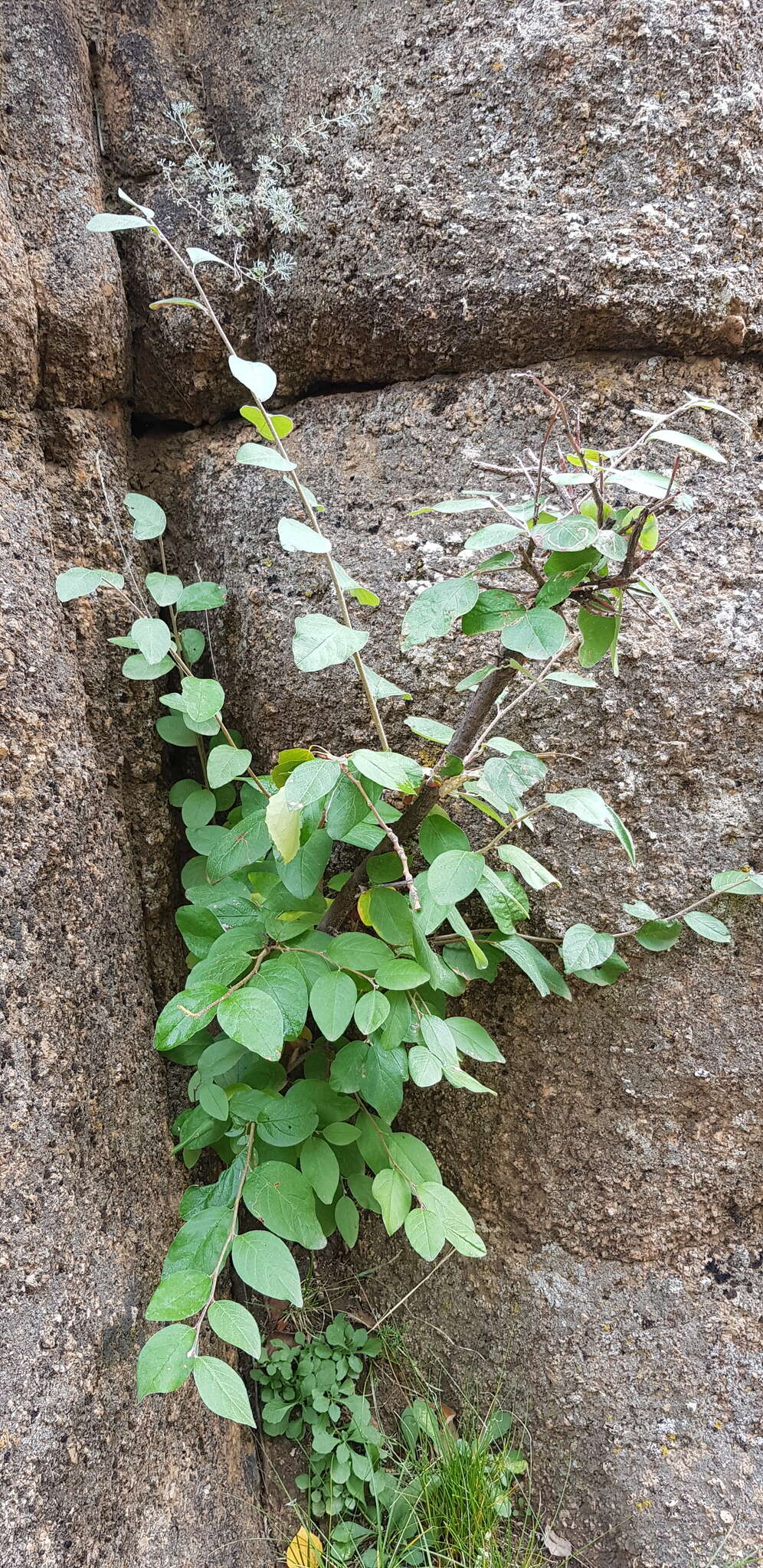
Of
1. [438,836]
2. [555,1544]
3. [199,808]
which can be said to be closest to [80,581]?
[199,808]

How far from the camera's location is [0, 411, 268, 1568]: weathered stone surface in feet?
3.60

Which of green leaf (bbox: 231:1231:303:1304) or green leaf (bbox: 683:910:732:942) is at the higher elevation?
green leaf (bbox: 683:910:732:942)

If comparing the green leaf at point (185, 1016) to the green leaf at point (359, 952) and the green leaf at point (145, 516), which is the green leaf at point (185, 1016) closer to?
the green leaf at point (359, 952)

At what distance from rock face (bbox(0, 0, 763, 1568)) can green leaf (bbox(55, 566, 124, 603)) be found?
116mm

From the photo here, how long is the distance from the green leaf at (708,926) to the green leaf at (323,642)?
2.30 feet

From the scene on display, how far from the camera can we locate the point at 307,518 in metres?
1.39

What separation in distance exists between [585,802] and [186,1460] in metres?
1.20

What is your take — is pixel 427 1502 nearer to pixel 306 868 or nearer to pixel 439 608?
pixel 306 868

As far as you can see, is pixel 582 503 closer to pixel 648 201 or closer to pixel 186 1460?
pixel 648 201

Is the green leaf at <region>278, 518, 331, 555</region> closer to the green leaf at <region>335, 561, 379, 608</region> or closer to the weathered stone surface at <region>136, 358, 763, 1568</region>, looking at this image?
the green leaf at <region>335, 561, 379, 608</region>

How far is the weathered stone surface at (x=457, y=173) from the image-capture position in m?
1.26

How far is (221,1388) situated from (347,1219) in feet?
1.39

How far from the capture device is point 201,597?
52.0 inches

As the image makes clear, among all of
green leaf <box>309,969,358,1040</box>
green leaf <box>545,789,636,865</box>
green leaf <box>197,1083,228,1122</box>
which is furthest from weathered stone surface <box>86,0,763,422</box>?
green leaf <box>197,1083,228,1122</box>
